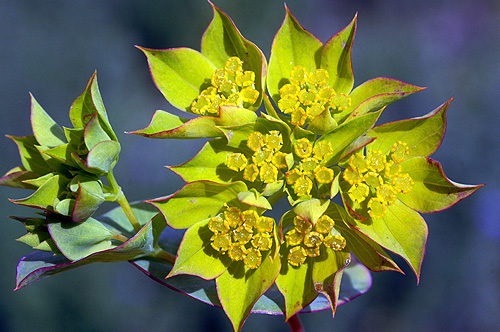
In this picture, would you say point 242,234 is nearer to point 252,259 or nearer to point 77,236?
point 252,259

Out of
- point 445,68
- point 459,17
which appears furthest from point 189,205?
point 459,17

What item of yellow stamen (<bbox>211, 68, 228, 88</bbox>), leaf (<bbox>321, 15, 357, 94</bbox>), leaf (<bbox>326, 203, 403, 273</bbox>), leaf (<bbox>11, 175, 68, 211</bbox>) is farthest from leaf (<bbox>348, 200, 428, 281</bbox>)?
leaf (<bbox>11, 175, 68, 211</bbox>)

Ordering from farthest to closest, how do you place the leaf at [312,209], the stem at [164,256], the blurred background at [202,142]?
1. the blurred background at [202,142]
2. the stem at [164,256]
3. the leaf at [312,209]

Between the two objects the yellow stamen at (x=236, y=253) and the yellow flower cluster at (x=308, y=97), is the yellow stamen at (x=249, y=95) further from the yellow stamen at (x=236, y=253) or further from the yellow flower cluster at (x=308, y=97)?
the yellow stamen at (x=236, y=253)

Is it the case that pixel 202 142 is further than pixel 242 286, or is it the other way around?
pixel 202 142

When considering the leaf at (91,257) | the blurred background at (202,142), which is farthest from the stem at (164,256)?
the blurred background at (202,142)

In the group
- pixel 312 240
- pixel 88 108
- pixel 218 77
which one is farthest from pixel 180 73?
pixel 312 240
